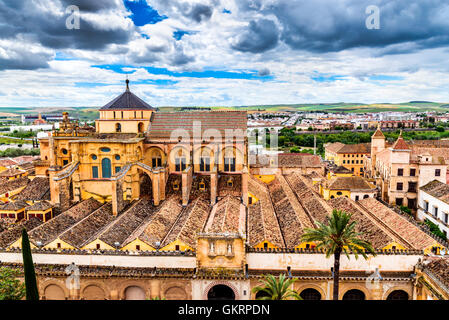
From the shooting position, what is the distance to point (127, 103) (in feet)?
150

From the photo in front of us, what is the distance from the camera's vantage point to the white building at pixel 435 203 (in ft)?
123

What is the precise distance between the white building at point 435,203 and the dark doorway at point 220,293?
26293 millimetres

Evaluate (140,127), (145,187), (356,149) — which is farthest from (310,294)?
(356,149)

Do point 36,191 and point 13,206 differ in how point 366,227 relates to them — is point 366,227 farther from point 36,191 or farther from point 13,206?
point 36,191

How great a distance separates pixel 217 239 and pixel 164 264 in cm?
503

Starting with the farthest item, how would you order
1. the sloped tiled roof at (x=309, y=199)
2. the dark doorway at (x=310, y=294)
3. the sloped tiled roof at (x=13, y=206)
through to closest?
the sloped tiled roof at (x=13, y=206), the sloped tiled roof at (x=309, y=199), the dark doorway at (x=310, y=294)

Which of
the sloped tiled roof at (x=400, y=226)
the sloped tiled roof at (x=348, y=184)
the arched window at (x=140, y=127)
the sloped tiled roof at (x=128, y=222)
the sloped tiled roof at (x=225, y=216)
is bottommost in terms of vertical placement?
the sloped tiled roof at (x=400, y=226)

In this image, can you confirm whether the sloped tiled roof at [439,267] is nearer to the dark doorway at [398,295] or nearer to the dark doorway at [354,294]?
the dark doorway at [398,295]

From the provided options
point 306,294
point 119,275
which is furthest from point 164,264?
point 306,294

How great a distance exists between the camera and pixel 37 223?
33.2 metres

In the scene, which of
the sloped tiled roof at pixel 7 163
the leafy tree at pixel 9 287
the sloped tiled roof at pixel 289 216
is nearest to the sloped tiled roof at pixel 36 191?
the leafy tree at pixel 9 287

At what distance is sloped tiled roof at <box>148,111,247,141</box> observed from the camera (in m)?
45.6

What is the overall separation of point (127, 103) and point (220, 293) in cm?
2985

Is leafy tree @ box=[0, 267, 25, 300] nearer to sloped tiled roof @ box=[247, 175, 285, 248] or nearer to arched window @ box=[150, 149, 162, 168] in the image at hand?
sloped tiled roof @ box=[247, 175, 285, 248]
